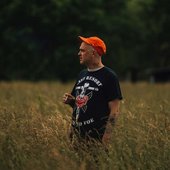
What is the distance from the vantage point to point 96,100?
648 centimetres

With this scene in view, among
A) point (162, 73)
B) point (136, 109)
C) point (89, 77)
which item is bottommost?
point (162, 73)

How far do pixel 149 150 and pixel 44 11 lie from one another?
161 feet

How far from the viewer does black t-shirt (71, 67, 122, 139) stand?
6.45 metres

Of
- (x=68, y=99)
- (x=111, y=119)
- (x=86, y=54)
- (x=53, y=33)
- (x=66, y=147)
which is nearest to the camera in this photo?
(x=111, y=119)

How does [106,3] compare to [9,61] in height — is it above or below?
above

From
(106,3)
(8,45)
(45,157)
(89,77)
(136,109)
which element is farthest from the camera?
(106,3)

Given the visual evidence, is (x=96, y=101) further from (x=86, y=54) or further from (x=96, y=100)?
(x=86, y=54)

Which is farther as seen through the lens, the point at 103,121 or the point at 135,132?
the point at 135,132

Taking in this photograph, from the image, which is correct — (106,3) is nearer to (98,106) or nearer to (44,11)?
(44,11)

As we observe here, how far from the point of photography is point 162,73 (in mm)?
58906

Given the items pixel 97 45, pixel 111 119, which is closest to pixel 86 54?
pixel 97 45

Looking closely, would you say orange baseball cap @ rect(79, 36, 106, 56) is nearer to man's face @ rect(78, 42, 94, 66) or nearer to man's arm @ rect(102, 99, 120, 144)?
man's face @ rect(78, 42, 94, 66)

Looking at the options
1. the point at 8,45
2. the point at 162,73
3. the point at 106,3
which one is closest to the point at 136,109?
the point at 8,45

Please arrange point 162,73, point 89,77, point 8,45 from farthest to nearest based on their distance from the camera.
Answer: point 162,73 < point 8,45 < point 89,77
